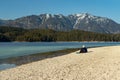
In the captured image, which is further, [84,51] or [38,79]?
[84,51]

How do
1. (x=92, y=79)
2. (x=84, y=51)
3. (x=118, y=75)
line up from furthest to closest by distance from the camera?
1. (x=84, y=51)
2. (x=118, y=75)
3. (x=92, y=79)

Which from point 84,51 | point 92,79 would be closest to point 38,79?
point 92,79

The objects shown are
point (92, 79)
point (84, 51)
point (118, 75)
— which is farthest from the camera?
point (84, 51)

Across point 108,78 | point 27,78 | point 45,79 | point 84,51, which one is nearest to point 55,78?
point 45,79

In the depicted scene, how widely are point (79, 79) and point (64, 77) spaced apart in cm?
146

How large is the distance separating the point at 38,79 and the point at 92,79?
3748 mm

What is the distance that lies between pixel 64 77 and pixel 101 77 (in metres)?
2.65

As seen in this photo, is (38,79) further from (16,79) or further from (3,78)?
(3,78)

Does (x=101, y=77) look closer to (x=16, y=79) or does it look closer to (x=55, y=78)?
(x=55, y=78)

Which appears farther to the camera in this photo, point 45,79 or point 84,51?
point 84,51

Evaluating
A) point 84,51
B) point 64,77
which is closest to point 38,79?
point 64,77

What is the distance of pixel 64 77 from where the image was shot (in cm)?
2108

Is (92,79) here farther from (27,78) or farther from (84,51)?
(84,51)

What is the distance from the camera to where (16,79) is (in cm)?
2075
